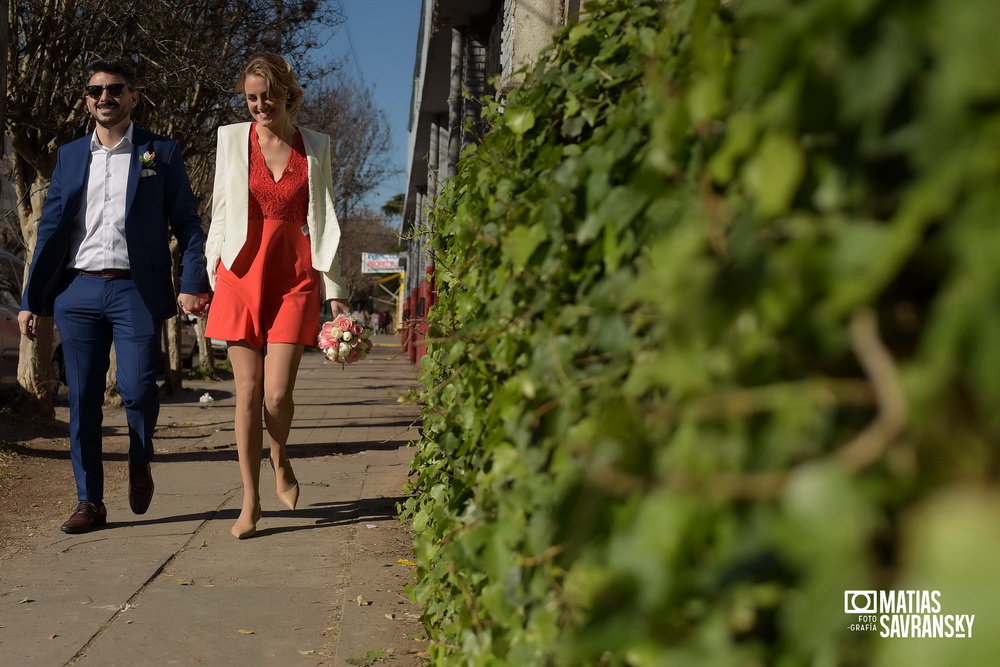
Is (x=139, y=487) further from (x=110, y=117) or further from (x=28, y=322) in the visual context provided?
(x=110, y=117)

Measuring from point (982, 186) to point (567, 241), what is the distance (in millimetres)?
1046

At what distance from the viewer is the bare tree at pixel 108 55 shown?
1066cm

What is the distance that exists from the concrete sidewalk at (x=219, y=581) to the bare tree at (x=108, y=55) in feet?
9.66

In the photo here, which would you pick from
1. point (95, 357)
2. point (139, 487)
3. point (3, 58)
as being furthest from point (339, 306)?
point (3, 58)

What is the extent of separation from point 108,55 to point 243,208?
810cm

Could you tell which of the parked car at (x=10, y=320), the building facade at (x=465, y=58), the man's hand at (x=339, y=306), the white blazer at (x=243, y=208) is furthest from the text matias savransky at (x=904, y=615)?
the parked car at (x=10, y=320)

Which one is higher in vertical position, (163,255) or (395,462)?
(163,255)

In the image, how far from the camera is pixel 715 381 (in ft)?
3.18

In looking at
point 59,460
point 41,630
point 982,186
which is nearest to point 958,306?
point 982,186

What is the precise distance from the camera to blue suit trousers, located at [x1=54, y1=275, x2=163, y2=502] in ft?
16.7

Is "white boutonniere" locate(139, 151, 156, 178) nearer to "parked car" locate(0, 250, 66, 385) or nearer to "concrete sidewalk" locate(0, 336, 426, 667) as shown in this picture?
"concrete sidewalk" locate(0, 336, 426, 667)

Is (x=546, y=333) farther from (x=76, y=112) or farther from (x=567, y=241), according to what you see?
(x=76, y=112)

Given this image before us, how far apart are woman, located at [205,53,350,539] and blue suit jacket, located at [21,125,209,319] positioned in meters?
0.34

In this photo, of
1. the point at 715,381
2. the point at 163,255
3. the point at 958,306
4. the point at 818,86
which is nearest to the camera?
the point at 958,306
